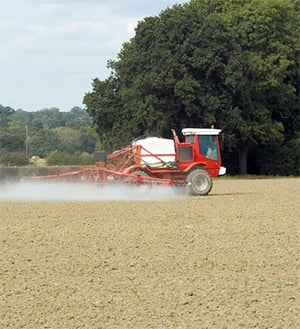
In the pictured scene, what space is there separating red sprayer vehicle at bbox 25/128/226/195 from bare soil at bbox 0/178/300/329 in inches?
275

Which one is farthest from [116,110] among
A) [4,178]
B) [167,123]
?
[4,178]

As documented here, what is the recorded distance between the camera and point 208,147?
3161cm

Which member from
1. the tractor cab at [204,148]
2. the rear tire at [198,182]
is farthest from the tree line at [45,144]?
the rear tire at [198,182]

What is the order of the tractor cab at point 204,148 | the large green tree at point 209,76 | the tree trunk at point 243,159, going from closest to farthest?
the tractor cab at point 204,148 → the large green tree at point 209,76 → the tree trunk at point 243,159

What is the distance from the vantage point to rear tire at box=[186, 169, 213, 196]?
1211 inches

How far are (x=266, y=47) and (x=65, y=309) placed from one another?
2104 inches

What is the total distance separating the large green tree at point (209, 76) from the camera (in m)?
55.8

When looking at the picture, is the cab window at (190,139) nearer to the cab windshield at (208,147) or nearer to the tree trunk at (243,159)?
the cab windshield at (208,147)

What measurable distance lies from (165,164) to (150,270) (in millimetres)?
17858

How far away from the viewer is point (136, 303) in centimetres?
1069

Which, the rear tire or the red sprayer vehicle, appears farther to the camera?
the rear tire

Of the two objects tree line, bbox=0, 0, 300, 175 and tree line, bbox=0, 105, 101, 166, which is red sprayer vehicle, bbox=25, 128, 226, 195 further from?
tree line, bbox=0, 0, 300, 175

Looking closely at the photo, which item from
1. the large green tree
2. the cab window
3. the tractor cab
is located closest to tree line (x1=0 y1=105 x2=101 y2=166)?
the large green tree

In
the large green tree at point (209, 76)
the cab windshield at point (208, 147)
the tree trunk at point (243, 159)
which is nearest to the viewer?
the cab windshield at point (208, 147)
